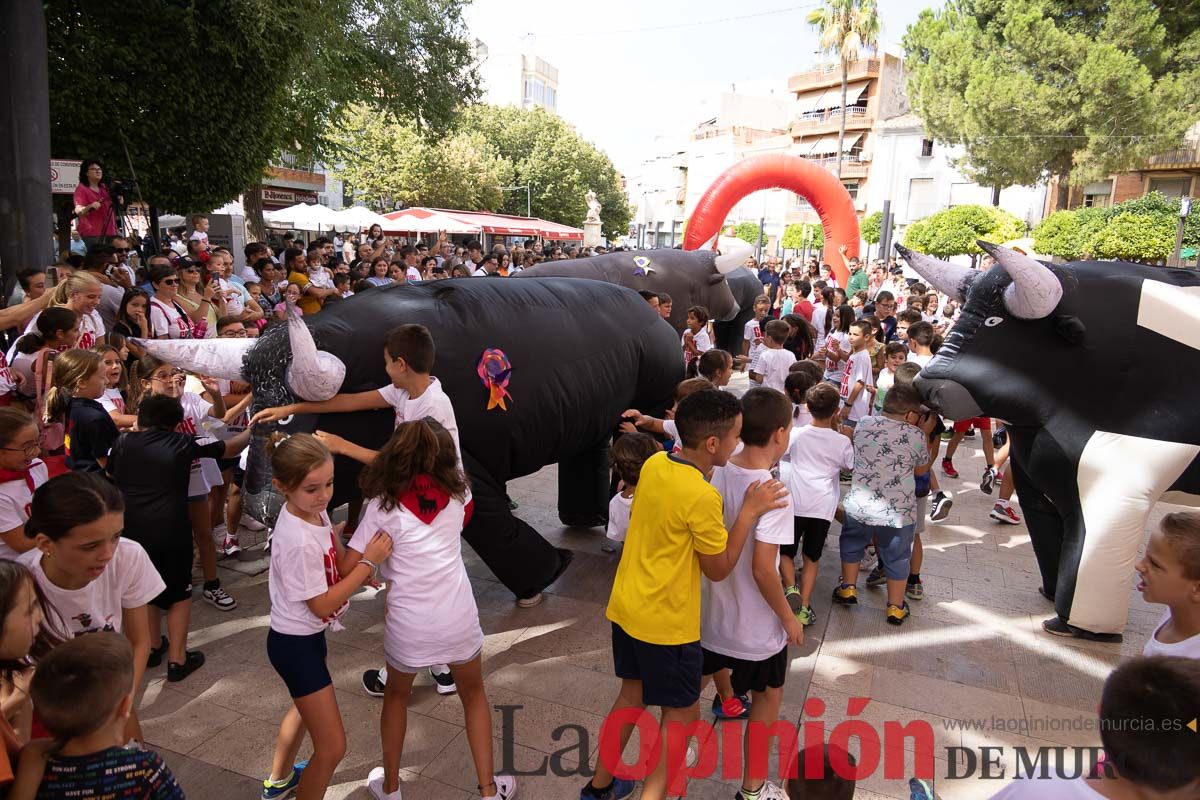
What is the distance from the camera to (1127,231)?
20.0m

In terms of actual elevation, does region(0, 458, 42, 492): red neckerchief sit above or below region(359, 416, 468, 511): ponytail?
below

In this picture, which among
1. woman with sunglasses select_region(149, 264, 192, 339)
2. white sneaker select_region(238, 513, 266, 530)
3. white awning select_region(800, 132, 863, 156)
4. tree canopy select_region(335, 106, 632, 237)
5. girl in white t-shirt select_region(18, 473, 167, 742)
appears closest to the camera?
girl in white t-shirt select_region(18, 473, 167, 742)

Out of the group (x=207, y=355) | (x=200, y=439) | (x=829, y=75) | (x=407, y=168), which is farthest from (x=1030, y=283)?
(x=829, y=75)

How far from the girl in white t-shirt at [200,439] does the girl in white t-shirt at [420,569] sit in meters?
1.78

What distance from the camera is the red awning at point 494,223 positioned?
19.2 meters

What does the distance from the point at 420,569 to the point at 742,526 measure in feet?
3.53

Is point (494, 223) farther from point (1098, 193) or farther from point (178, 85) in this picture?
point (1098, 193)

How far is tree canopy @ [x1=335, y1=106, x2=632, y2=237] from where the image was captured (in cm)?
3059

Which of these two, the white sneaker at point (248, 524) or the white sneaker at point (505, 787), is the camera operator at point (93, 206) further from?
the white sneaker at point (505, 787)

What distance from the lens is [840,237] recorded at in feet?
50.4

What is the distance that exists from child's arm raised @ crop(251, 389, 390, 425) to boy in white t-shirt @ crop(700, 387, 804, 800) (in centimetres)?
155

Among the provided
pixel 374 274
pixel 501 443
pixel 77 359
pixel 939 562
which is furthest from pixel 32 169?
pixel 939 562

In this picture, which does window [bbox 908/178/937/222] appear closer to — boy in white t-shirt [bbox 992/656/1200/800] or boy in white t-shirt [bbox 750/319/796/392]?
Answer: boy in white t-shirt [bbox 750/319/796/392]

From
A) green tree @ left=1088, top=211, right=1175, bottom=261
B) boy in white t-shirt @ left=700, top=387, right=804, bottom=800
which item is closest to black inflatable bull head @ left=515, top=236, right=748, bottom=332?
boy in white t-shirt @ left=700, top=387, right=804, bottom=800
